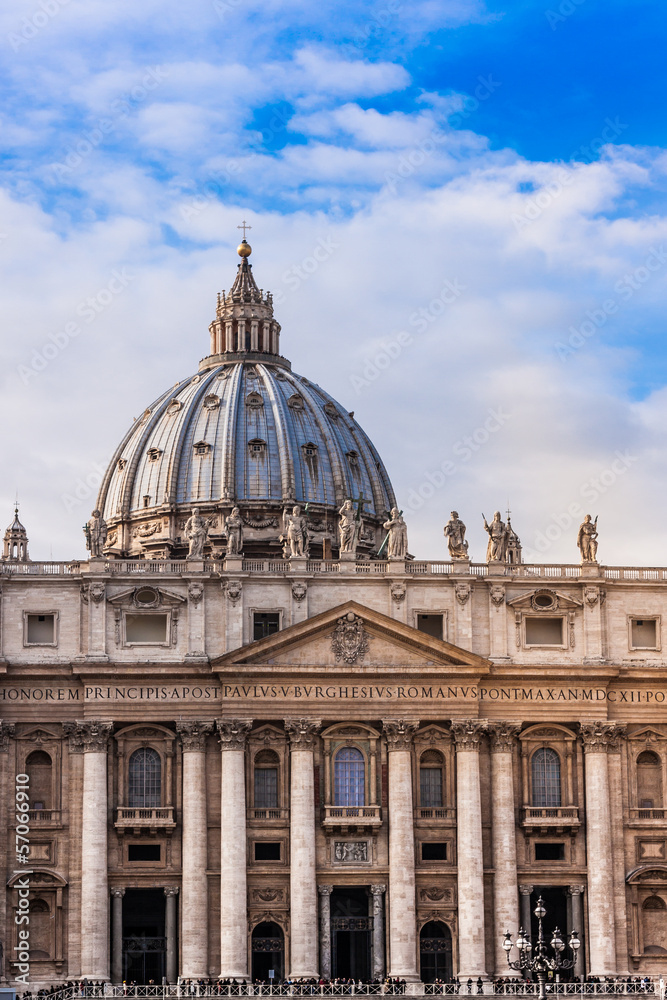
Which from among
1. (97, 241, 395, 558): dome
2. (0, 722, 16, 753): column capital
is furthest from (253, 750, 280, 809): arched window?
(97, 241, 395, 558): dome

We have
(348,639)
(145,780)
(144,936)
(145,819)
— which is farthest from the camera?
(348,639)

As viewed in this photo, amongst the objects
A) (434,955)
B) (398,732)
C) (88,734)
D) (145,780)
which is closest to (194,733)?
(145,780)

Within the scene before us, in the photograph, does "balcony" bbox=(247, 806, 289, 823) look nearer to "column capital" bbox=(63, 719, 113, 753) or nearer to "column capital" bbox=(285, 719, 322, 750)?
"column capital" bbox=(285, 719, 322, 750)

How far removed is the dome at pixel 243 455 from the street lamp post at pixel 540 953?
4170 cm

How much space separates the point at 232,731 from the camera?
304 feet

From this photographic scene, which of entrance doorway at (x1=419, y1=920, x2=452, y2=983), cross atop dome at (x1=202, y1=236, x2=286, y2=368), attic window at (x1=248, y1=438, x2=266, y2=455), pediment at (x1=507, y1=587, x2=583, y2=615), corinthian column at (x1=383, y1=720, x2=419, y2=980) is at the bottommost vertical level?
entrance doorway at (x1=419, y1=920, x2=452, y2=983)

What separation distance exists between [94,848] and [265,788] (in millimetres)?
8401

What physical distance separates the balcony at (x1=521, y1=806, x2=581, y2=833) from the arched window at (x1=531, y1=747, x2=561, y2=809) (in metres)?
0.82

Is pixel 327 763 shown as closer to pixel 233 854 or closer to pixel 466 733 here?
pixel 233 854

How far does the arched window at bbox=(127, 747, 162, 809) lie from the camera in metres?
93.1

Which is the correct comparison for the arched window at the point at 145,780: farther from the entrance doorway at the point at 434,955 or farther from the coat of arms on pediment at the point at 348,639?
the entrance doorway at the point at 434,955

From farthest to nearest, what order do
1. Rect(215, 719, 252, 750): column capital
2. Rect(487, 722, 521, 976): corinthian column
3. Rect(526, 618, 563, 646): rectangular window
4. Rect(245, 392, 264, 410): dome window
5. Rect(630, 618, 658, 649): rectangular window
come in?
Rect(245, 392, 264, 410): dome window < Rect(630, 618, 658, 649): rectangular window < Rect(526, 618, 563, 646): rectangular window < Rect(215, 719, 252, 750): column capital < Rect(487, 722, 521, 976): corinthian column

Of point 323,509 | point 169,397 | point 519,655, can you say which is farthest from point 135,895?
point 169,397

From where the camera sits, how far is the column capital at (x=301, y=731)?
305 ft
